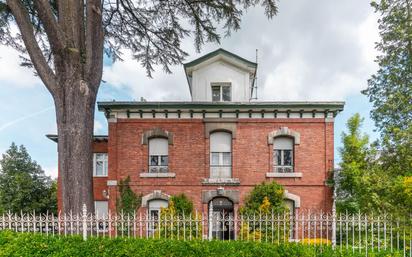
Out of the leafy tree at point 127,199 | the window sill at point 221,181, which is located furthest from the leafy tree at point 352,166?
the leafy tree at point 127,199

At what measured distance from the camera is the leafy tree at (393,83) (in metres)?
10.9

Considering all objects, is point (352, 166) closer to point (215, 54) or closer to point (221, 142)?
point (221, 142)

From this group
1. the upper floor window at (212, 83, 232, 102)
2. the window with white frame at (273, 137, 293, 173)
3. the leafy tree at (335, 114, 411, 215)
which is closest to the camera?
the leafy tree at (335, 114, 411, 215)

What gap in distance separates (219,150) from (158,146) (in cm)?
315

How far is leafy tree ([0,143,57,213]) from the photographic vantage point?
2748 centimetres

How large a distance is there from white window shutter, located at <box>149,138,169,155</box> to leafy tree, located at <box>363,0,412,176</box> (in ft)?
32.1

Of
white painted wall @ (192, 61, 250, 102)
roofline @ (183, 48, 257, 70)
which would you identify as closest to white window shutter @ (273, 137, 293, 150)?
white painted wall @ (192, 61, 250, 102)

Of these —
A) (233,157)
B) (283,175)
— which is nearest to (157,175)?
(233,157)

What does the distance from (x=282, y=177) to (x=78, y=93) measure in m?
10.7

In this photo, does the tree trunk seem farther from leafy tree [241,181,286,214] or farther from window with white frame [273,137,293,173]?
window with white frame [273,137,293,173]

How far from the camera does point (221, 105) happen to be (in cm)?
1670

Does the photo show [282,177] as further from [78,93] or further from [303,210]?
[78,93]

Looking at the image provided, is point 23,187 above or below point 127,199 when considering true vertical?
below

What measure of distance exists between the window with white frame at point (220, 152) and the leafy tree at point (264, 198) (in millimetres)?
1869
